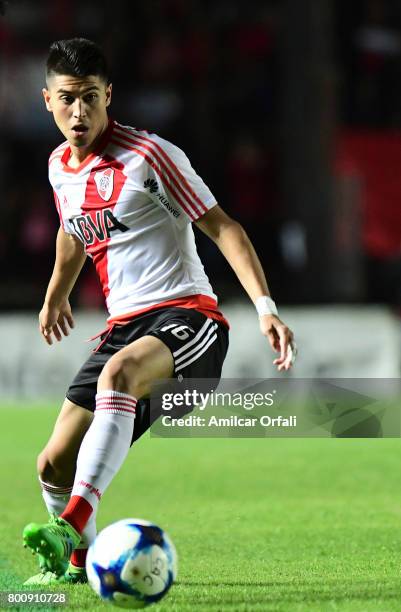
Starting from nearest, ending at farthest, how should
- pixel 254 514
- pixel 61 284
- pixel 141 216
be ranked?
pixel 141 216 → pixel 61 284 → pixel 254 514

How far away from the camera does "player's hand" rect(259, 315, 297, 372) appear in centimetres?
476

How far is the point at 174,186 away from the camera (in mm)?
5289

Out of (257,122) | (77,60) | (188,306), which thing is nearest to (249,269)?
(188,306)

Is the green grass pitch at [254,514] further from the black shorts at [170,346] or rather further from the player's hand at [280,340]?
the player's hand at [280,340]

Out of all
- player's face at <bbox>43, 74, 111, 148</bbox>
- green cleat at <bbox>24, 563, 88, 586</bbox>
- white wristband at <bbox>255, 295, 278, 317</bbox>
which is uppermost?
player's face at <bbox>43, 74, 111, 148</bbox>

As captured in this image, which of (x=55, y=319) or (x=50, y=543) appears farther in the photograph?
(x=55, y=319)

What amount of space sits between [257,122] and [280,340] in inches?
465

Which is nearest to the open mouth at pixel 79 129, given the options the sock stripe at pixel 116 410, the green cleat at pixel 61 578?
the sock stripe at pixel 116 410

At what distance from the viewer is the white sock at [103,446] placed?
4840 mm

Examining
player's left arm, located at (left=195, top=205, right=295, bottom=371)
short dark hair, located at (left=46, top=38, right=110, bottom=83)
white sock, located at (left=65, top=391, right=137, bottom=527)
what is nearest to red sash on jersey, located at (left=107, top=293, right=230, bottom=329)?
player's left arm, located at (left=195, top=205, right=295, bottom=371)

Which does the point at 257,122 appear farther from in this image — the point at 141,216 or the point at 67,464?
the point at 67,464

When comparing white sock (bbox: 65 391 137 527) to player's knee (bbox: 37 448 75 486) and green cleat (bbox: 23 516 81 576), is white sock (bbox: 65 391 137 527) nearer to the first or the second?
green cleat (bbox: 23 516 81 576)

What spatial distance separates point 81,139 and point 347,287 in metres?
10.0

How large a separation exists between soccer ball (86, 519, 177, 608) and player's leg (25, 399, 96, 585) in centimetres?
63
